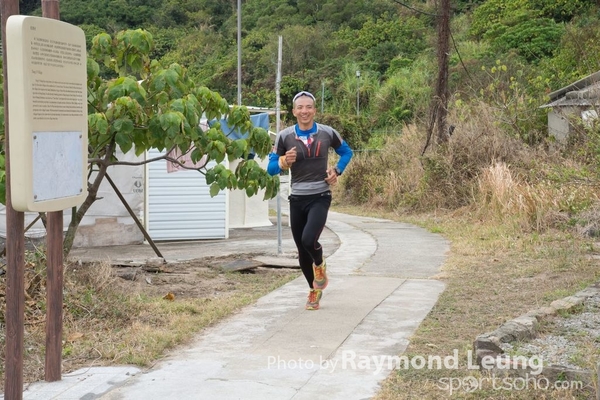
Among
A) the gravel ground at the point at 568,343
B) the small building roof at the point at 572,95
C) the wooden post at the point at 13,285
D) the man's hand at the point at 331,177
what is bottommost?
the gravel ground at the point at 568,343

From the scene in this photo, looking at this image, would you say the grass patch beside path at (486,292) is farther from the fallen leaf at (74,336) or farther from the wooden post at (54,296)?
the fallen leaf at (74,336)

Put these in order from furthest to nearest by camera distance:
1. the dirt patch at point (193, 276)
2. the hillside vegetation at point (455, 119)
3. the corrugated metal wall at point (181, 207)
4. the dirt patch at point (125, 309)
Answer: the corrugated metal wall at point (181, 207)
the dirt patch at point (193, 276)
the hillside vegetation at point (455, 119)
the dirt patch at point (125, 309)

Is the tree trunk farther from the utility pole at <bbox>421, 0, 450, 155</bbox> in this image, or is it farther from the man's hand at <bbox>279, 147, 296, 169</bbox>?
the man's hand at <bbox>279, 147, 296, 169</bbox>

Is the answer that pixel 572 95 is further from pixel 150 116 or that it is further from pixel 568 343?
pixel 568 343

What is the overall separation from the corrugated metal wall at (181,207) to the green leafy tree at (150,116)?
669cm

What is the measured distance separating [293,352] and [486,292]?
3250mm

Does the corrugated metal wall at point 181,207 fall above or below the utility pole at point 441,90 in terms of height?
below

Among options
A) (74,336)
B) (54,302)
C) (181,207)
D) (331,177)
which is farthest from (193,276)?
(181,207)

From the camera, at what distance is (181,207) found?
16.4 meters

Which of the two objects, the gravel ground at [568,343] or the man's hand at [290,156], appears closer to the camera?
the gravel ground at [568,343]

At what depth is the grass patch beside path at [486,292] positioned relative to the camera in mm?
5492

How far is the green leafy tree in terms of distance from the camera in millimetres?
8047

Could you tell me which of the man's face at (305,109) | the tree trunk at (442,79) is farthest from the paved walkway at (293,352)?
the tree trunk at (442,79)

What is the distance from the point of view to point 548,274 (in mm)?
10203
